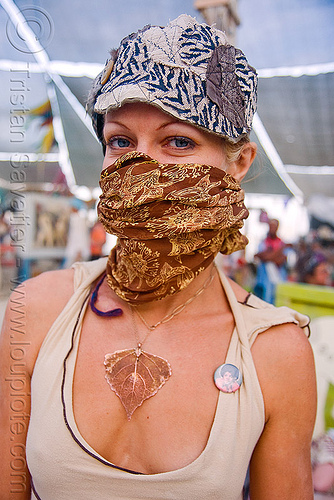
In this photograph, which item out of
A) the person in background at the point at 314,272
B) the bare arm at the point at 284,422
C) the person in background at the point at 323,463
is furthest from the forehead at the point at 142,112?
the person in background at the point at 314,272

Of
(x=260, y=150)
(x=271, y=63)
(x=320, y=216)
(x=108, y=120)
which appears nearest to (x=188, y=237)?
(x=108, y=120)

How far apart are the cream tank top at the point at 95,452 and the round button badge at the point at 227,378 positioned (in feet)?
0.05

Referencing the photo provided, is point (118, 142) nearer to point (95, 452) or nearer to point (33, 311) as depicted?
point (33, 311)

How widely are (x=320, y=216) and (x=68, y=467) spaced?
7029 millimetres

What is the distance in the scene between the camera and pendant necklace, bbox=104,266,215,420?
3.96 ft

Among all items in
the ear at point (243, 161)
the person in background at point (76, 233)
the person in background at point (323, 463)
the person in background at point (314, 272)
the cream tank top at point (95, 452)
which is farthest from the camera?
the person in background at point (76, 233)

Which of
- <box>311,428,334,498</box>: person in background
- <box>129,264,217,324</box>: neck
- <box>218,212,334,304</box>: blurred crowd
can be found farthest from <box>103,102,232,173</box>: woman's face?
<box>311,428,334,498</box>: person in background

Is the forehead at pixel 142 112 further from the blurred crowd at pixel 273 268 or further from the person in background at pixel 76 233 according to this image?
the person in background at pixel 76 233

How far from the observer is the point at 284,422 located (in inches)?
48.5

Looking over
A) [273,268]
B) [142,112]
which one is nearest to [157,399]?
[142,112]

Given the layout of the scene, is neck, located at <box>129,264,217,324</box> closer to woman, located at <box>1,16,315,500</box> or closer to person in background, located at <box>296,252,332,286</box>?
woman, located at <box>1,16,315,500</box>

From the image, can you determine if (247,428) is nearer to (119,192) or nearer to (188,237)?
(188,237)

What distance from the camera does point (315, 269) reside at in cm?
421

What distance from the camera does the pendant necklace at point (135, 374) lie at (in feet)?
3.96
